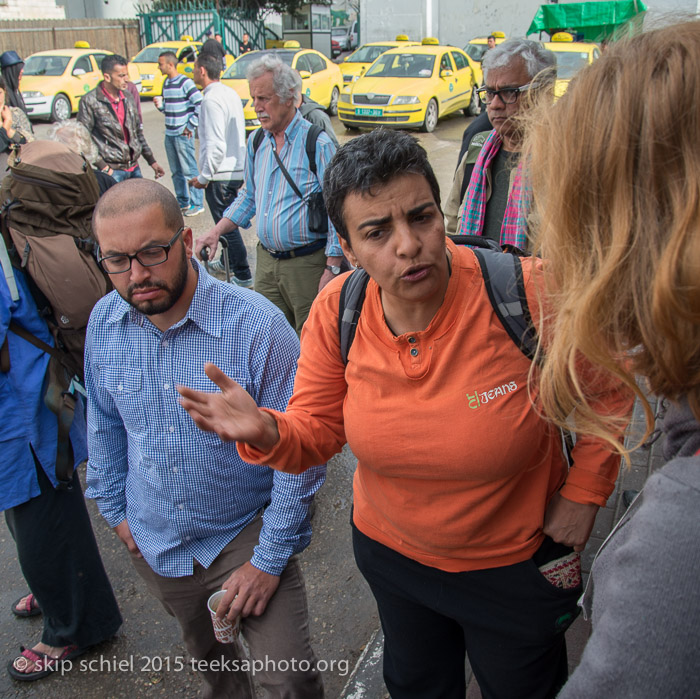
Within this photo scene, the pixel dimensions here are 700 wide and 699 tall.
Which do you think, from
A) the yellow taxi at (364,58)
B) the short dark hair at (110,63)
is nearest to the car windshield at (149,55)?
the yellow taxi at (364,58)

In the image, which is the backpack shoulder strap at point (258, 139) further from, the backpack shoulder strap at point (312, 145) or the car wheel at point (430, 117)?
the car wheel at point (430, 117)

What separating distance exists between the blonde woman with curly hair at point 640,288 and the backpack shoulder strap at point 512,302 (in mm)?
447

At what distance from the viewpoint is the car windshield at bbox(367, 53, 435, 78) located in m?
14.7

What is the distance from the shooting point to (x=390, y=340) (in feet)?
5.56

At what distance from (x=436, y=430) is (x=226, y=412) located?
51 centimetres

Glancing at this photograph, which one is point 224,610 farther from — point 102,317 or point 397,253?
point 397,253

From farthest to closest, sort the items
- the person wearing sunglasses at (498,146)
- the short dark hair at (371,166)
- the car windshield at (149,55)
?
the car windshield at (149,55) < the person wearing sunglasses at (498,146) < the short dark hair at (371,166)

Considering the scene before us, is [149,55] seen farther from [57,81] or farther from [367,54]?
[367,54]

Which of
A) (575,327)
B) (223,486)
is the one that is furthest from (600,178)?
(223,486)

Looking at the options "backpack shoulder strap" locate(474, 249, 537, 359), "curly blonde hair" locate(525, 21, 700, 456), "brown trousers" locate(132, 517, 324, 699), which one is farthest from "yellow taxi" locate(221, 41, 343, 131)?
"curly blonde hair" locate(525, 21, 700, 456)

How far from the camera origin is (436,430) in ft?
5.17

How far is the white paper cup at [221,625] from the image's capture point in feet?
6.80

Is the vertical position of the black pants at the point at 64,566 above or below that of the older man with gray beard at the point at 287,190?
below

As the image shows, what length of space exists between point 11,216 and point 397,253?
1.67 m
